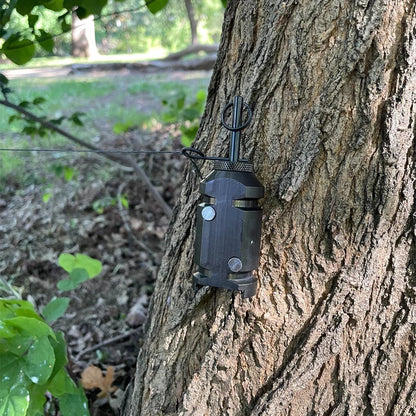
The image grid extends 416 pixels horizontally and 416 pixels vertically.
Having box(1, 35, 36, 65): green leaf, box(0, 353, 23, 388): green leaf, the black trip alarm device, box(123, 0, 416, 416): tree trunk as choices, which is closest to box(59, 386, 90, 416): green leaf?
box(0, 353, 23, 388): green leaf

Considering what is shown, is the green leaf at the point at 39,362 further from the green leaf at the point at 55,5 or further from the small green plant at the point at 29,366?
the green leaf at the point at 55,5

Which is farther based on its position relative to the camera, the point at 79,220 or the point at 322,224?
the point at 79,220

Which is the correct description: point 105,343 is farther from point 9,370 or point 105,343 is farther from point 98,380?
point 9,370

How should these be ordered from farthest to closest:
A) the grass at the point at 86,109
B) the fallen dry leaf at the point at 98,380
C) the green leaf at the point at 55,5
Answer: the grass at the point at 86,109 → the fallen dry leaf at the point at 98,380 → the green leaf at the point at 55,5

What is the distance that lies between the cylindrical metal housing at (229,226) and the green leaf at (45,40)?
1.16m

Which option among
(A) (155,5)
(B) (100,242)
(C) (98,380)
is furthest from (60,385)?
(B) (100,242)

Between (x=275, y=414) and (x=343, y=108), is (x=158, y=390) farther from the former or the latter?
(x=343, y=108)

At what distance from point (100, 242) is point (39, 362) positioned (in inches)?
84.1

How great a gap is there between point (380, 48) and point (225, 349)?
0.88 m

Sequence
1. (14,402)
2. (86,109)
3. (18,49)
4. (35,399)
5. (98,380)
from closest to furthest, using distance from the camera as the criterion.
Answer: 1. (14,402)
2. (35,399)
3. (18,49)
4. (98,380)
5. (86,109)

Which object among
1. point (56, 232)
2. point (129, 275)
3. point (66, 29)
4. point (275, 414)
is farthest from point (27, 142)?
point (275, 414)

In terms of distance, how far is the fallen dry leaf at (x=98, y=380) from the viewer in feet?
6.95

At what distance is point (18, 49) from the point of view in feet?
6.02

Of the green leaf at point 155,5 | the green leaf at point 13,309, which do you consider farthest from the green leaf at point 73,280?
the green leaf at point 155,5
